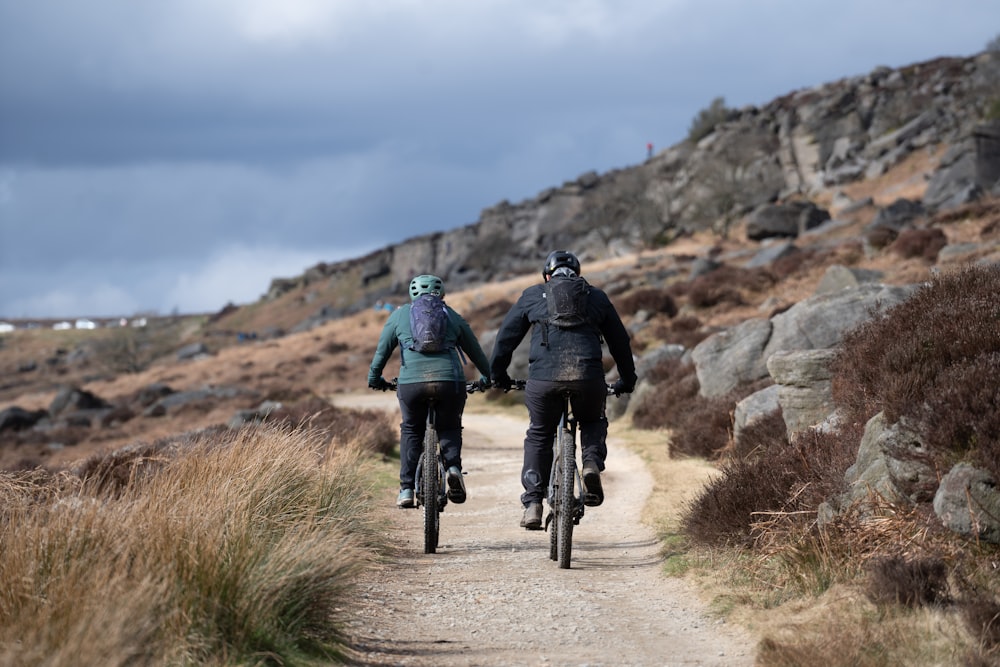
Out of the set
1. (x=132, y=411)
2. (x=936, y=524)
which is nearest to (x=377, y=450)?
(x=936, y=524)

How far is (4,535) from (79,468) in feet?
25.4

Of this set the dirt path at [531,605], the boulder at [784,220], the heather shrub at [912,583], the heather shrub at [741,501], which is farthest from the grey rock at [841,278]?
the boulder at [784,220]

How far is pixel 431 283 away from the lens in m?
7.84

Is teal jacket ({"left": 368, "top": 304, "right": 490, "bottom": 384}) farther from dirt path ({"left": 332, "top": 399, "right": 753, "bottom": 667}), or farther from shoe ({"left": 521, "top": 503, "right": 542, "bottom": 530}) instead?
dirt path ({"left": 332, "top": 399, "right": 753, "bottom": 667})

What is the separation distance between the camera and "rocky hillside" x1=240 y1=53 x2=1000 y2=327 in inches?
2307

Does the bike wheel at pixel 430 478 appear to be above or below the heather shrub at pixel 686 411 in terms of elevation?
below

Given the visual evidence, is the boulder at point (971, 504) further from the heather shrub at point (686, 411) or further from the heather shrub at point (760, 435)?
the heather shrub at point (686, 411)

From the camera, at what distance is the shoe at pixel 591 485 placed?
701 cm

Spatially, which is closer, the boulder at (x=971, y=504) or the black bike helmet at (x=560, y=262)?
the boulder at (x=971, y=504)

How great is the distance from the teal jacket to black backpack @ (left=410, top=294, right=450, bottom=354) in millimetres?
83

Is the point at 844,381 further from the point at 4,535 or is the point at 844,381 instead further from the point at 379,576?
the point at 4,535

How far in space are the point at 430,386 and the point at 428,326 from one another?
477 millimetres

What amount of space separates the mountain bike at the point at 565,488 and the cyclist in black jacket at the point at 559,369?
0.24ft

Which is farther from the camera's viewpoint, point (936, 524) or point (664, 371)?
point (664, 371)
